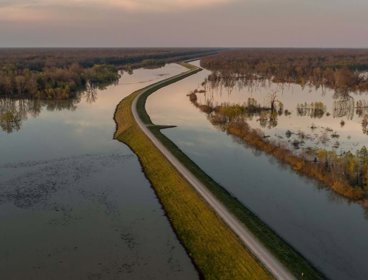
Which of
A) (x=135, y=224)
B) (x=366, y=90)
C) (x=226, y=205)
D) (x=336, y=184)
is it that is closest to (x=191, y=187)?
(x=226, y=205)

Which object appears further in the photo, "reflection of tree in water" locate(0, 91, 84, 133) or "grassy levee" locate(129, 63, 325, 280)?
"reflection of tree in water" locate(0, 91, 84, 133)

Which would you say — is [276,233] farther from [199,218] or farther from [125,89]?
[125,89]

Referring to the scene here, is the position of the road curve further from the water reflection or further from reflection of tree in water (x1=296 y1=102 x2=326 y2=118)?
reflection of tree in water (x1=296 y1=102 x2=326 y2=118)

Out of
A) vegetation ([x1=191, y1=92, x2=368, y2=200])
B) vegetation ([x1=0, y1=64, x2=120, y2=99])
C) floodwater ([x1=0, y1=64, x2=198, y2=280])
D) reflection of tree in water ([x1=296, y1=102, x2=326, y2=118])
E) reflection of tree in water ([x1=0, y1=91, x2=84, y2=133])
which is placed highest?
vegetation ([x1=0, y1=64, x2=120, y2=99])

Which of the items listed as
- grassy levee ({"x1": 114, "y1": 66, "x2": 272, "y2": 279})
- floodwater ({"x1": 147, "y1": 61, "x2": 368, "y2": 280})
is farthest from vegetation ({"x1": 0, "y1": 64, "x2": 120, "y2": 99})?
grassy levee ({"x1": 114, "y1": 66, "x2": 272, "y2": 279})

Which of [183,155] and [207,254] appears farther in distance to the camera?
[183,155]

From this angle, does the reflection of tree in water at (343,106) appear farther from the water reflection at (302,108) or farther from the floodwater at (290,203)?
the floodwater at (290,203)
